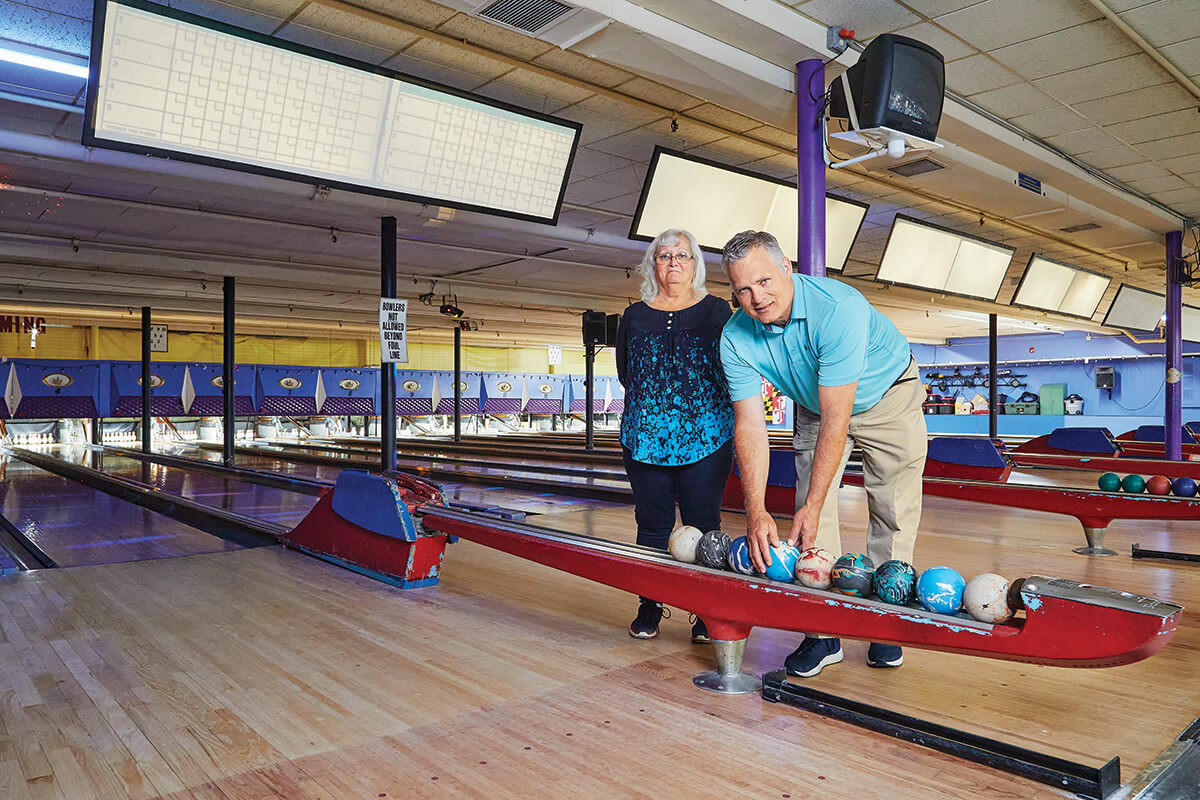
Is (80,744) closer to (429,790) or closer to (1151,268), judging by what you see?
(429,790)

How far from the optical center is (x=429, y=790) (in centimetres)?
150

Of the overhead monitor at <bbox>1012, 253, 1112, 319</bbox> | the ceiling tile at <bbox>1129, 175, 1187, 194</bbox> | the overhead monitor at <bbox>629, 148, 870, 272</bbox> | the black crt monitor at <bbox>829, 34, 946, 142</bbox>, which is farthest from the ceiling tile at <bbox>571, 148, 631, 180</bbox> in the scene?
the overhead monitor at <bbox>1012, 253, 1112, 319</bbox>

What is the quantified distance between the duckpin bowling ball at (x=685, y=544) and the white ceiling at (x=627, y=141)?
2.28 meters

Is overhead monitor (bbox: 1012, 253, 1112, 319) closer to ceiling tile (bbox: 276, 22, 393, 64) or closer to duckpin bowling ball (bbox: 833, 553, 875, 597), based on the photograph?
ceiling tile (bbox: 276, 22, 393, 64)

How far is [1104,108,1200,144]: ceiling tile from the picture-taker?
524cm

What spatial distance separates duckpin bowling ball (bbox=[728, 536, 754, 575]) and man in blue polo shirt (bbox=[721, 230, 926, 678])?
2 centimetres

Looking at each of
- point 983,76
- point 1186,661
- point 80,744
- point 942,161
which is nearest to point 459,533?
point 80,744

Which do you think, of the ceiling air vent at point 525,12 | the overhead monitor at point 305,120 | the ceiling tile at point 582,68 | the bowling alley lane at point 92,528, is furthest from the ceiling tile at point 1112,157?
the bowling alley lane at point 92,528

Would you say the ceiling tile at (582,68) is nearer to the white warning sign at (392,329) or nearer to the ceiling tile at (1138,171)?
the white warning sign at (392,329)

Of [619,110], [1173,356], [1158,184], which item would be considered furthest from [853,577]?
[1173,356]

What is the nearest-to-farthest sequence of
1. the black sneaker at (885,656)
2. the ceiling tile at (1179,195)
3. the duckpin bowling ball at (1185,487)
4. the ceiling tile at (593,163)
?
the black sneaker at (885,656), the duckpin bowling ball at (1185,487), the ceiling tile at (593,163), the ceiling tile at (1179,195)

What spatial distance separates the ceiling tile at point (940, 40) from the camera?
4023mm

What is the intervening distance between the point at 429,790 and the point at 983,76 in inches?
184

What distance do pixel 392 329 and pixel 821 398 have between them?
16.6 ft
